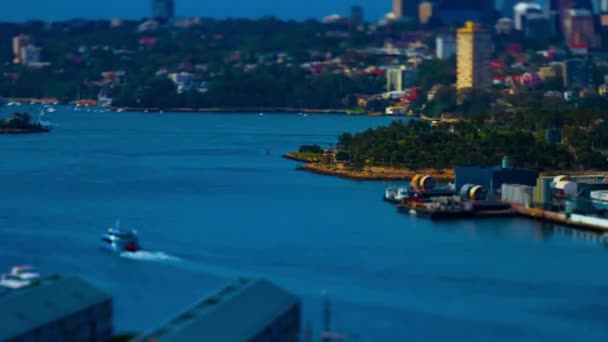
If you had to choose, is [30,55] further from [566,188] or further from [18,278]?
[18,278]

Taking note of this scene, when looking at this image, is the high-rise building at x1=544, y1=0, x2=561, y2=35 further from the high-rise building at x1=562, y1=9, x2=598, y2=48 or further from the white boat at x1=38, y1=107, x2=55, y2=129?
the white boat at x1=38, y1=107, x2=55, y2=129

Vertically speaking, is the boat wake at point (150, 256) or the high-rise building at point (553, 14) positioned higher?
the high-rise building at point (553, 14)

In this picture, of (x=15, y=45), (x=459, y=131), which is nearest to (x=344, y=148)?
(x=459, y=131)

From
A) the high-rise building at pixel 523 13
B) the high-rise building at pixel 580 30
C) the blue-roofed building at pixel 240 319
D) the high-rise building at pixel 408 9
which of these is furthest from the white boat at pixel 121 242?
the high-rise building at pixel 408 9

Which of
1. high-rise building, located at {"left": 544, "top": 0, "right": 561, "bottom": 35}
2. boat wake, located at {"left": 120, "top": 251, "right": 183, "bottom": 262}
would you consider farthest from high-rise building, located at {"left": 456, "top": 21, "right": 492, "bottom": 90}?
boat wake, located at {"left": 120, "top": 251, "right": 183, "bottom": 262}

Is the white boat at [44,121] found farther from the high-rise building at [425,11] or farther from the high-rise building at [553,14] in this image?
the high-rise building at [425,11]

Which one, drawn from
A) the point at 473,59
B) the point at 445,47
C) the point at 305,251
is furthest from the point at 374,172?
the point at 445,47
